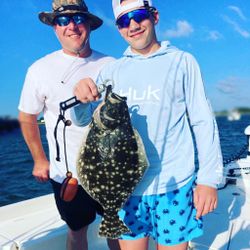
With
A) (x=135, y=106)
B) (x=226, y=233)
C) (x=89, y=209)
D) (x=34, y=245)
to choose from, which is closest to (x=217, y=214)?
(x=226, y=233)

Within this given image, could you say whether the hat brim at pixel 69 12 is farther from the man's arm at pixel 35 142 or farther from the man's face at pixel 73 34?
the man's arm at pixel 35 142

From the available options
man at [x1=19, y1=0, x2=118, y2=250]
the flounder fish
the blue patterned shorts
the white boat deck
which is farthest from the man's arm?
the flounder fish

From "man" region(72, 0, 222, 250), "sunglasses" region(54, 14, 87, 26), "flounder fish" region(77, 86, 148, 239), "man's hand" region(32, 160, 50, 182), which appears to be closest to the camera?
"flounder fish" region(77, 86, 148, 239)

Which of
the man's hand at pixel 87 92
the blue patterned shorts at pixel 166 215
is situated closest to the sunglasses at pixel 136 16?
the man's hand at pixel 87 92

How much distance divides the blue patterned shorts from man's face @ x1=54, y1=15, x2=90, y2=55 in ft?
4.05

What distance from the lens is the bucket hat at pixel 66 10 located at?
2602 millimetres

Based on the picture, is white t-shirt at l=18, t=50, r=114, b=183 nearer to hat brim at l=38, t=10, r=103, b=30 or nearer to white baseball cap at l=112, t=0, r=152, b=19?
hat brim at l=38, t=10, r=103, b=30

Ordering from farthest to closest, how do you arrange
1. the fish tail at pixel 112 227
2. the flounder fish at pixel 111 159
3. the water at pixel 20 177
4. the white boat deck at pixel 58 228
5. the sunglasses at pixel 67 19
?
the water at pixel 20 177 → the white boat deck at pixel 58 228 → the sunglasses at pixel 67 19 → the fish tail at pixel 112 227 → the flounder fish at pixel 111 159

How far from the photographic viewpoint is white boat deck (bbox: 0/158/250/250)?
316cm

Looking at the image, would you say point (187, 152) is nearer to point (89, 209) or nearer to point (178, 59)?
point (178, 59)

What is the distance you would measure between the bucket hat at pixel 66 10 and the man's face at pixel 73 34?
0.17ft

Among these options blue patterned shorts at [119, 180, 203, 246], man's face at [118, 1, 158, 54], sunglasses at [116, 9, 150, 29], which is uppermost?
sunglasses at [116, 9, 150, 29]

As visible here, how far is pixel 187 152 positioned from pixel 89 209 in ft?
3.53

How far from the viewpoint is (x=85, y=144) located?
1.91 meters
